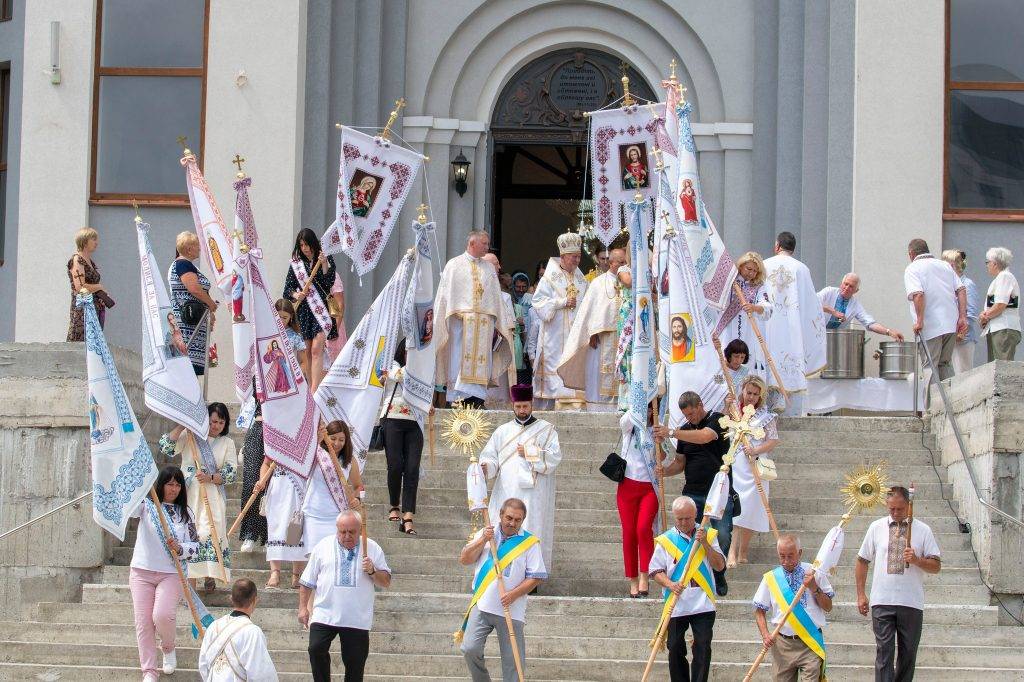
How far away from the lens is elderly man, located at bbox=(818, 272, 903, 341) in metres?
17.4

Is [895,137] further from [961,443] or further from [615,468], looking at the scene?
[615,468]

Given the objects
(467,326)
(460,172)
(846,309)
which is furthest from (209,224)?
(846,309)

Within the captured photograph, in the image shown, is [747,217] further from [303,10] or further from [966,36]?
[303,10]

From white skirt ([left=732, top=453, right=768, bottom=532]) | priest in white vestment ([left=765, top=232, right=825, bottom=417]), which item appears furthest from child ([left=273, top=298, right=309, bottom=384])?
priest in white vestment ([left=765, top=232, right=825, bottom=417])

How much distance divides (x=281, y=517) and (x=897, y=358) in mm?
7292

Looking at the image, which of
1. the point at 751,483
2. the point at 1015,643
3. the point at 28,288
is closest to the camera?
the point at 1015,643

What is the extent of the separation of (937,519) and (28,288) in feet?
32.6

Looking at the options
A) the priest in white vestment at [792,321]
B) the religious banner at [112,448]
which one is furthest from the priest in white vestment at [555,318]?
the religious banner at [112,448]

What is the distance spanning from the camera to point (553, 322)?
1802 centimetres

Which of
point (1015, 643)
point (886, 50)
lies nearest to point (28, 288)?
point (886, 50)

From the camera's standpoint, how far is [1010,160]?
1916 cm

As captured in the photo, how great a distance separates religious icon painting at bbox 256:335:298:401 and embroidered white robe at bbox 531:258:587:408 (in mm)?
5261

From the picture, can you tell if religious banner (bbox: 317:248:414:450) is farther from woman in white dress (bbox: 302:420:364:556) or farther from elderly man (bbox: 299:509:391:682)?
elderly man (bbox: 299:509:391:682)

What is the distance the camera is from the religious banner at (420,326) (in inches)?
577
